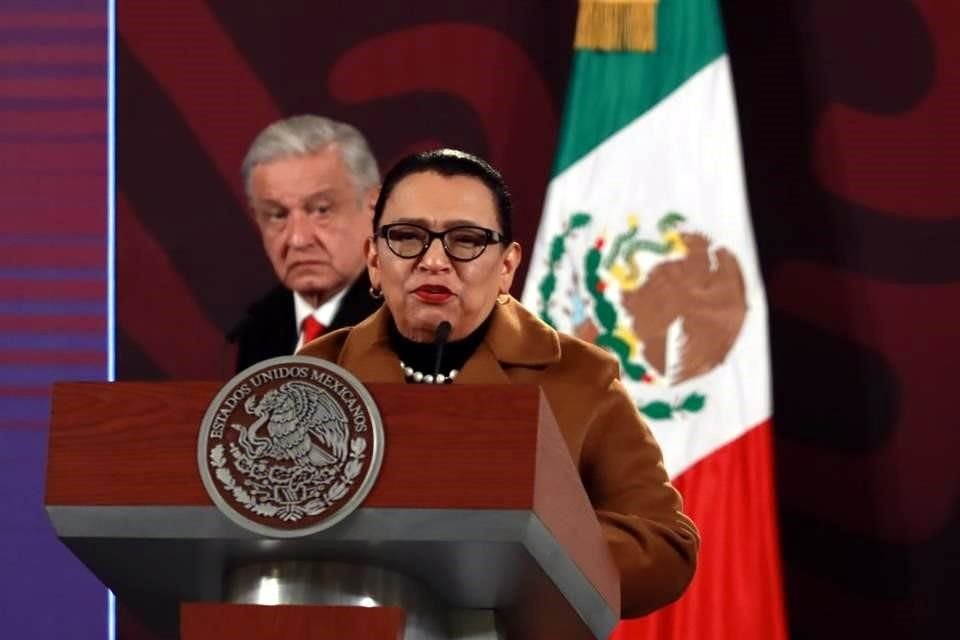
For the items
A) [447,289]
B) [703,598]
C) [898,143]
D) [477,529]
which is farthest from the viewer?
[898,143]

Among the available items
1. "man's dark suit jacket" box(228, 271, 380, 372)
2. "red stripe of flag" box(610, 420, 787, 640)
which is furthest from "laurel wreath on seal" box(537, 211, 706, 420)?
"man's dark suit jacket" box(228, 271, 380, 372)

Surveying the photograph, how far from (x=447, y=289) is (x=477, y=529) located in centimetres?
66

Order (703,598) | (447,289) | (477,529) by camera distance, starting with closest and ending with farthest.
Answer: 1. (477,529)
2. (447,289)
3. (703,598)

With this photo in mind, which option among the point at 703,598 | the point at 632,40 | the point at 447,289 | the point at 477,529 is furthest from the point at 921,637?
the point at 477,529

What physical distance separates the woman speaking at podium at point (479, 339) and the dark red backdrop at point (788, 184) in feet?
7.28

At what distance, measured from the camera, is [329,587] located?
1.66m

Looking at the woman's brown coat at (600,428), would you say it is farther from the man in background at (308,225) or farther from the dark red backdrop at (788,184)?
the dark red backdrop at (788,184)

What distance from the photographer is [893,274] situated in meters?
4.45

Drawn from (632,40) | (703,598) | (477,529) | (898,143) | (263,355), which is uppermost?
(632,40)

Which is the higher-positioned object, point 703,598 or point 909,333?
point 909,333

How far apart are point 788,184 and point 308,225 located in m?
1.18

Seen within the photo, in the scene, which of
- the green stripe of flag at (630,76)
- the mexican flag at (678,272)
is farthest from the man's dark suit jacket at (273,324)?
the green stripe of flag at (630,76)

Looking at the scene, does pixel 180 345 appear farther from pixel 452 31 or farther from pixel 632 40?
pixel 632 40

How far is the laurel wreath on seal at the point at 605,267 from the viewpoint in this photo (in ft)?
14.3
